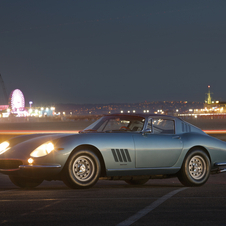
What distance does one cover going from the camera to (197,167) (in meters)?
9.06

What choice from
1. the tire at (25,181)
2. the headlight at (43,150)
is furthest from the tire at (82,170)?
the tire at (25,181)

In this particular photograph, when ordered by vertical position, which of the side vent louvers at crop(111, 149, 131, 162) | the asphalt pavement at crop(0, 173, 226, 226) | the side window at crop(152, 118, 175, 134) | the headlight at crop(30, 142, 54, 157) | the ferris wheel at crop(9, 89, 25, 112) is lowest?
the asphalt pavement at crop(0, 173, 226, 226)

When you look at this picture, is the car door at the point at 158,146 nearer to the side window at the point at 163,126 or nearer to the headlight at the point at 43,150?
the side window at the point at 163,126

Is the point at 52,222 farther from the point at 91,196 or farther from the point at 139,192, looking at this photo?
the point at 139,192

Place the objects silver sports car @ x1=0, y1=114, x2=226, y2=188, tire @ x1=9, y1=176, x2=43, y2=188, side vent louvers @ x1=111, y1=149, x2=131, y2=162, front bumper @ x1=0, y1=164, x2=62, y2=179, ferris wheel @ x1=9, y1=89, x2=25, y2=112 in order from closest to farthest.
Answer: front bumper @ x1=0, y1=164, x2=62, y2=179 < silver sports car @ x1=0, y1=114, x2=226, y2=188 < side vent louvers @ x1=111, y1=149, x2=131, y2=162 < tire @ x1=9, y1=176, x2=43, y2=188 < ferris wheel @ x1=9, y1=89, x2=25, y2=112

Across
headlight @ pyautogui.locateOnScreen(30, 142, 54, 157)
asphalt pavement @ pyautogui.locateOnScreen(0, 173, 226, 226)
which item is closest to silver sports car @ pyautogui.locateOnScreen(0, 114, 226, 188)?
headlight @ pyautogui.locateOnScreen(30, 142, 54, 157)

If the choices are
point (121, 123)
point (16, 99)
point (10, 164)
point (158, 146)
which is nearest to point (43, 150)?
point (10, 164)

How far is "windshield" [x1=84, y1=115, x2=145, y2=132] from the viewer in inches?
351

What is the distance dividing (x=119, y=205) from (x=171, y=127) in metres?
3.04

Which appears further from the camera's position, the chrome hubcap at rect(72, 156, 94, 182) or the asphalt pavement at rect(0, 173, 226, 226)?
the chrome hubcap at rect(72, 156, 94, 182)

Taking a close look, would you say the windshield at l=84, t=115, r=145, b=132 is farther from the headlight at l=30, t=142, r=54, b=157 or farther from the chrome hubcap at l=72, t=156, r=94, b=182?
the headlight at l=30, t=142, r=54, b=157

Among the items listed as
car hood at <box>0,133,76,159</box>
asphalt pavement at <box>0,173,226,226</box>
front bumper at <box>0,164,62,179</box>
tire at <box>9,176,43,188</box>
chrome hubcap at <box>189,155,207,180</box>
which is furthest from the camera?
chrome hubcap at <box>189,155,207,180</box>

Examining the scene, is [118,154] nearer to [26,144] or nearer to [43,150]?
[43,150]

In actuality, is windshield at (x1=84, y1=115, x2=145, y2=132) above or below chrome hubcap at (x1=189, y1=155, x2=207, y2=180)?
above
